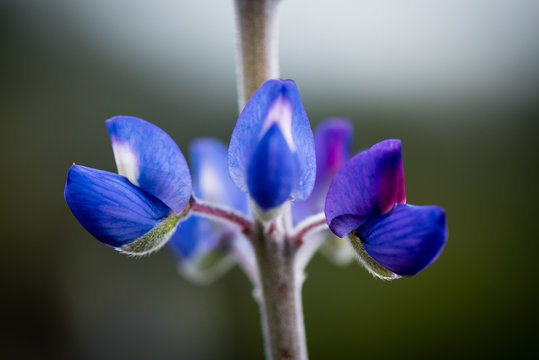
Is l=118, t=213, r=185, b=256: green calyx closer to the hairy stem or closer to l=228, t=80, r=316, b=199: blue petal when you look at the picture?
the hairy stem

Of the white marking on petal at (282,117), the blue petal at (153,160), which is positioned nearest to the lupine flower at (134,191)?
the blue petal at (153,160)

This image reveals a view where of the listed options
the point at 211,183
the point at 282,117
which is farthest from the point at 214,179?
the point at 282,117

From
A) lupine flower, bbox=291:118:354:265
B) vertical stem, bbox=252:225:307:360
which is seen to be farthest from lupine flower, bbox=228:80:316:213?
lupine flower, bbox=291:118:354:265

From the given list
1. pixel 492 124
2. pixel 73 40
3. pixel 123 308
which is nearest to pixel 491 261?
pixel 492 124

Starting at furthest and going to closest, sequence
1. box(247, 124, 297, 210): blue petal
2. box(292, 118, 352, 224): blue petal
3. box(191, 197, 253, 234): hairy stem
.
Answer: box(292, 118, 352, 224): blue petal
box(191, 197, 253, 234): hairy stem
box(247, 124, 297, 210): blue petal

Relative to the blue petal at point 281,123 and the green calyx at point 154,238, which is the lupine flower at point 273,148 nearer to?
the blue petal at point 281,123

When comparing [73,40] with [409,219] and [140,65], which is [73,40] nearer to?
[140,65]
